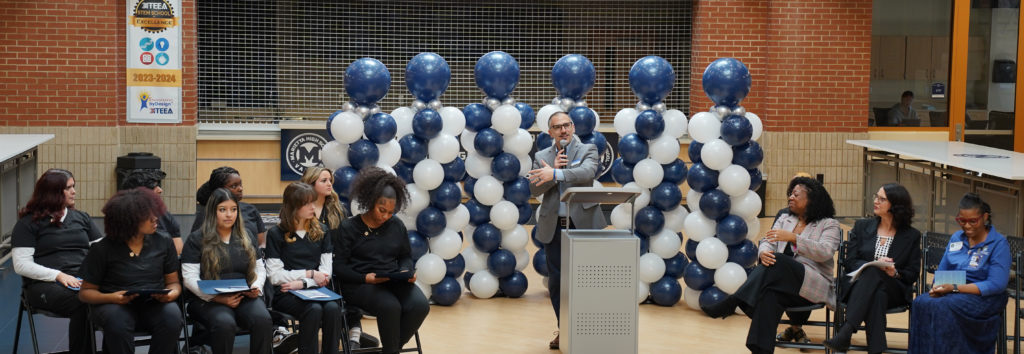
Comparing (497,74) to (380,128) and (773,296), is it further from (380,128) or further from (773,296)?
(773,296)

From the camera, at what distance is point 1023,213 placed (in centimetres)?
810

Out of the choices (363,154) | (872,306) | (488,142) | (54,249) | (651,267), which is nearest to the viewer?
(54,249)

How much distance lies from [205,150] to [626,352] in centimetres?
746

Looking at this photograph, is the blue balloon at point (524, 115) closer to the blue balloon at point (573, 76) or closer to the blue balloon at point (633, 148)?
the blue balloon at point (573, 76)

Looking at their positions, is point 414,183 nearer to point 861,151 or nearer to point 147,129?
point 147,129

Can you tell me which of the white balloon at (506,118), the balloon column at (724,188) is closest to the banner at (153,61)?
the white balloon at (506,118)

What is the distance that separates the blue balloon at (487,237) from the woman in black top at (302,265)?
210cm

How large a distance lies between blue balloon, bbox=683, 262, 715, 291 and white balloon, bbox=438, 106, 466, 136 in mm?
1932

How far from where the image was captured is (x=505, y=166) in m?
7.91

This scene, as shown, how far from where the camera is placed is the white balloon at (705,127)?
7.83m

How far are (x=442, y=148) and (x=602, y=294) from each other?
83.9 inches

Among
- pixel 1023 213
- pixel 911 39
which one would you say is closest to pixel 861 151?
pixel 911 39

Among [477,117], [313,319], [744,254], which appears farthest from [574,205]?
[313,319]

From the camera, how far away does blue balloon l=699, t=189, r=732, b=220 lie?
7.84 m
